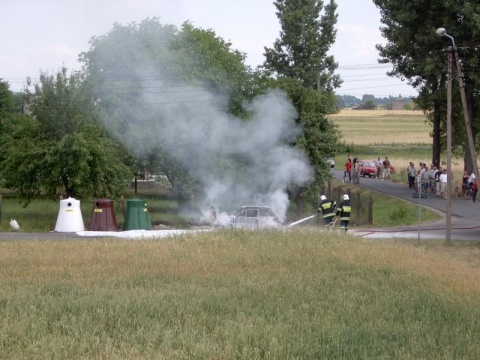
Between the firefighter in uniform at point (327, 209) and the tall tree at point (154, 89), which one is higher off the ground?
the tall tree at point (154, 89)

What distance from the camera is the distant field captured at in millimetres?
104125

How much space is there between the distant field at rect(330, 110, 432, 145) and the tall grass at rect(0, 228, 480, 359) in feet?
223

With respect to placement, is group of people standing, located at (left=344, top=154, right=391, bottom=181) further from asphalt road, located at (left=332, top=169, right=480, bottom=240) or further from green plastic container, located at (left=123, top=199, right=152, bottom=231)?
green plastic container, located at (left=123, top=199, right=152, bottom=231)

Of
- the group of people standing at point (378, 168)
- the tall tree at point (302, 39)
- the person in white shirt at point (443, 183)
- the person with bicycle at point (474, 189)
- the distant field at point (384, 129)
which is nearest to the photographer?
the person with bicycle at point (474, 189)

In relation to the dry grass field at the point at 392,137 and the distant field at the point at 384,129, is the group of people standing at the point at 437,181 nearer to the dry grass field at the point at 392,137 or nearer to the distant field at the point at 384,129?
the dry grass field at the point at 392,137

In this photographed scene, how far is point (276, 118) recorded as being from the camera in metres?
40.3

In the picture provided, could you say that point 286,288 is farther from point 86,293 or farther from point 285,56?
point 285,56

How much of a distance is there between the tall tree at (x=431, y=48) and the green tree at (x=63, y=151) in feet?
61.7

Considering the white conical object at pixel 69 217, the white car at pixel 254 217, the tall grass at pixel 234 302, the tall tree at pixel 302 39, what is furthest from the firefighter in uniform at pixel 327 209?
the tall tree at pixel 302 39

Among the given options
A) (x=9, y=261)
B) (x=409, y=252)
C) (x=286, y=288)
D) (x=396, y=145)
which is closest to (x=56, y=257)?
(x=9, y=261)

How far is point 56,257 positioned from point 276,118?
2165 centimetres

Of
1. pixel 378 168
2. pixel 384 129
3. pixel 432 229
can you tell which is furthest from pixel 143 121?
pixel 384 129

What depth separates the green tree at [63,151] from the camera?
117 ft

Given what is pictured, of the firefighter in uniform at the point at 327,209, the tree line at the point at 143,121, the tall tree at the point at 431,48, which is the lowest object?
the firefighter in uniform at the point at 327,209
